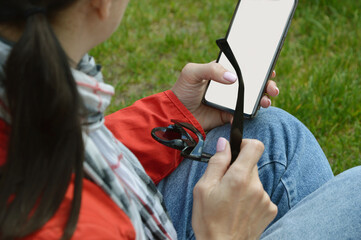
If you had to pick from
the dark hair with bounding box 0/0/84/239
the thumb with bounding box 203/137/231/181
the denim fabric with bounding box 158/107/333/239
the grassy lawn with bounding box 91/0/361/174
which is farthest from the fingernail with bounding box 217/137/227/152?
the grassy lawn with bounding box 91/0/361/174

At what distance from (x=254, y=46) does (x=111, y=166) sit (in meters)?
0.57

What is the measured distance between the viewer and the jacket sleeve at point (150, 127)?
1155mm

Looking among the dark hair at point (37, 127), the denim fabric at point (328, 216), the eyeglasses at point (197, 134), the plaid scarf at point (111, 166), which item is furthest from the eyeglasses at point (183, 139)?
the dark hair at point (37, 127)

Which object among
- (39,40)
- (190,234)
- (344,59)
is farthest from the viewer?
(344,59)

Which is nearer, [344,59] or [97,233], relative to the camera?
[97,233]

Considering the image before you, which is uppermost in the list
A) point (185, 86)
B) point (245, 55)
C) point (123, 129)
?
point (245, 55)

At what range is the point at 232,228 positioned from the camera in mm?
926

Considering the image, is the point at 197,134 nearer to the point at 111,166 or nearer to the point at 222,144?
the point at 222,144

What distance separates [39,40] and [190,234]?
0.61 metres

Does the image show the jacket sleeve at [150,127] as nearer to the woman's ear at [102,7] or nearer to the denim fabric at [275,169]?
the denim fabric at [275,169]

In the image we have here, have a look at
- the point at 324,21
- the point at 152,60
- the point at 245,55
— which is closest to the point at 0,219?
the point at 245,55

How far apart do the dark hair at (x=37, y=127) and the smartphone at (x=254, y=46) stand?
1.96ft

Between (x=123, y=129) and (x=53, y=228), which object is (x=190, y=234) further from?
(x=53, y=228)

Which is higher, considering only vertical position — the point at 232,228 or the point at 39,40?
the point at 39,40
